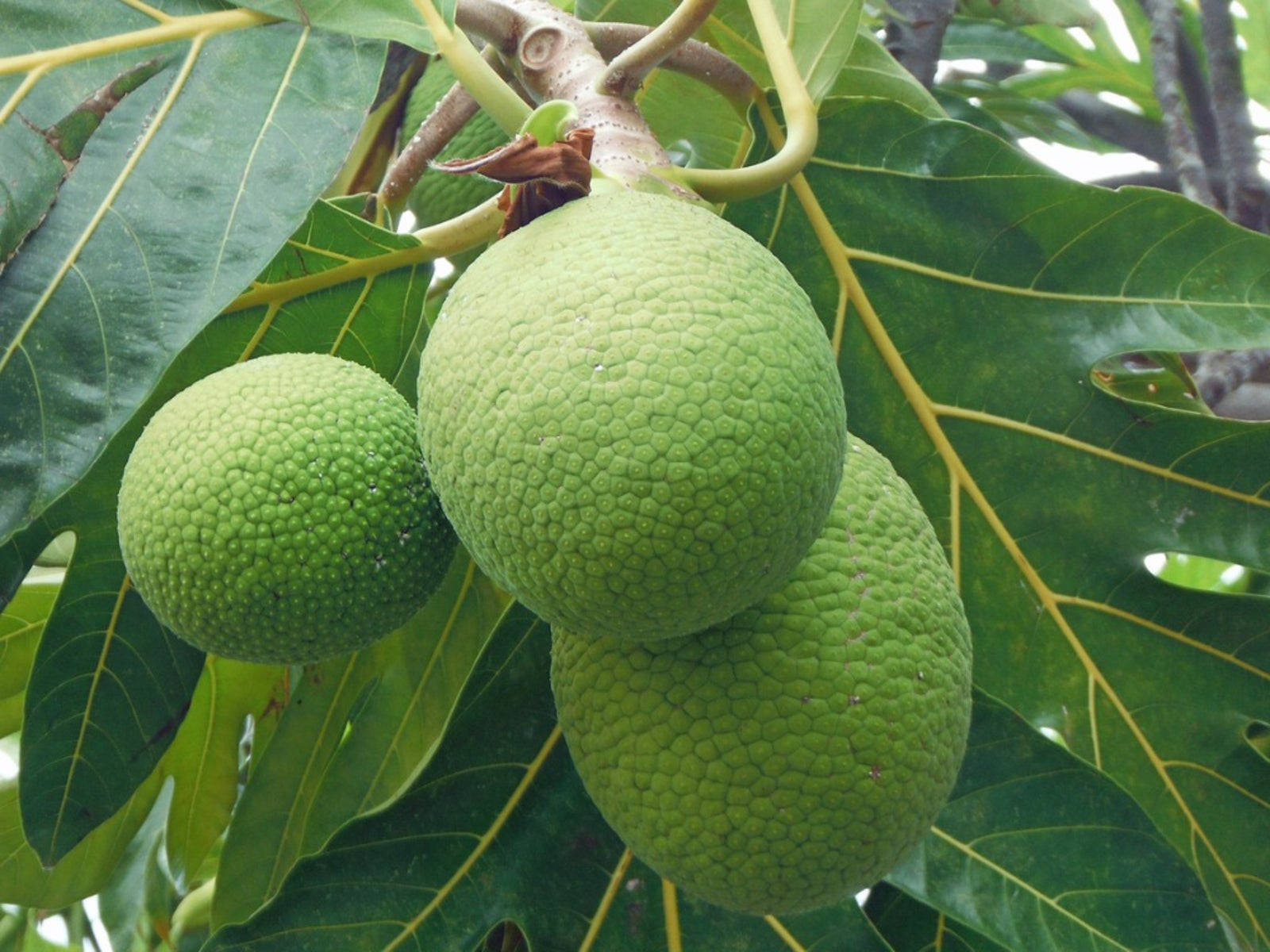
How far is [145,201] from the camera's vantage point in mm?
998

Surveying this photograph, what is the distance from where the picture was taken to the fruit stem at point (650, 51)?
1.07 metres

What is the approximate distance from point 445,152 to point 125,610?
2.24 ft

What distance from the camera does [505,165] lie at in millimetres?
871

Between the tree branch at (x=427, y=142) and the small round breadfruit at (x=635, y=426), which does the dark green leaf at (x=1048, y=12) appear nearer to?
the tree branch at (x=427, y=142)

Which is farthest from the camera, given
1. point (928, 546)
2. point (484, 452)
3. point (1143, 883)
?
point (1143, 883)

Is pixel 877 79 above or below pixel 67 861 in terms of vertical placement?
above

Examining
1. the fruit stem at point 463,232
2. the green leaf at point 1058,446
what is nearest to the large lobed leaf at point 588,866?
the green leaf at point 1058,446

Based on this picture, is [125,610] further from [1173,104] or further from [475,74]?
[1173,104]

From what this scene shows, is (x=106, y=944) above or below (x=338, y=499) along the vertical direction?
below

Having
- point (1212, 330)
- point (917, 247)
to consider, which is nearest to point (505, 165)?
point (917, 247)

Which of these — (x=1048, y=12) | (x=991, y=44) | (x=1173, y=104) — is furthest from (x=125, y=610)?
(x=991, y=44)

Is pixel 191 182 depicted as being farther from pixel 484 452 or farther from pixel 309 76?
pixel 484 452

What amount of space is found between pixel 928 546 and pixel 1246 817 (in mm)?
569

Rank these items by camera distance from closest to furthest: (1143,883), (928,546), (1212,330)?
(928,546)
(1143,883)
(1212,330)
